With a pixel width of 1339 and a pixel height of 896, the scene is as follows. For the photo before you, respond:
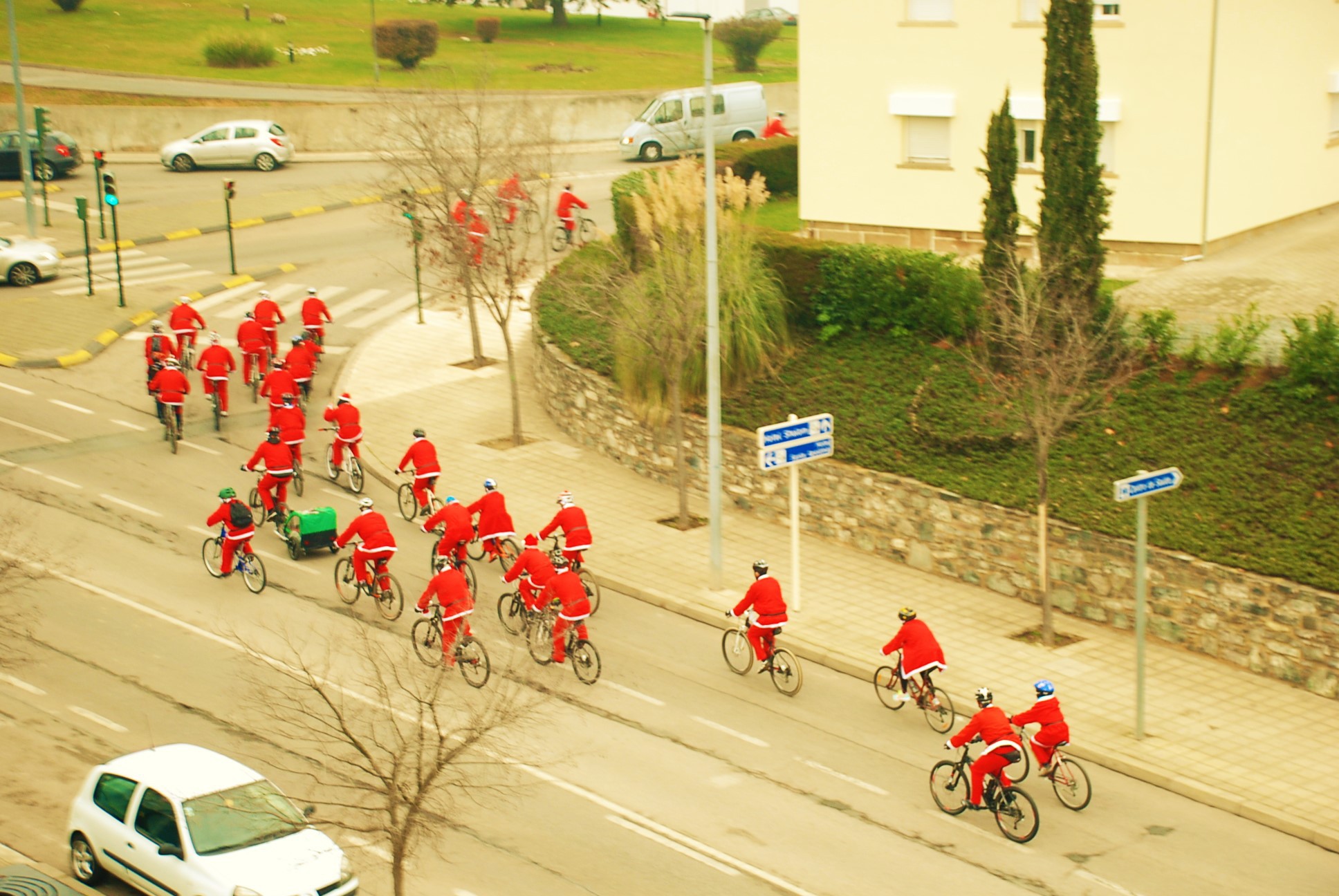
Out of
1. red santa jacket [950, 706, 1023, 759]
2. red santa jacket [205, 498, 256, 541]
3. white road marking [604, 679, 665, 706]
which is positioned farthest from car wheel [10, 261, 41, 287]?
red santa jacket [950, 706, 1023, 759]

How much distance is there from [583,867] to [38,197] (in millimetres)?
33060

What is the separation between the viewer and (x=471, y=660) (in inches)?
610

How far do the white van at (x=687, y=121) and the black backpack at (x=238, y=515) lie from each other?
26439 millimetres

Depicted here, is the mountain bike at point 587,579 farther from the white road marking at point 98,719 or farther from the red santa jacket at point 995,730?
the red santa jacket at point 995,730

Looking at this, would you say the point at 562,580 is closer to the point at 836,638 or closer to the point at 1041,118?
the point at 836,638

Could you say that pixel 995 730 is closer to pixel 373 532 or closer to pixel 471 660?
pixel 471 660

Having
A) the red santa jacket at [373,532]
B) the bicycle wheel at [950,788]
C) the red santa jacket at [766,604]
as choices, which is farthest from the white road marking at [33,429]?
the bicycle wheel at [950,788]

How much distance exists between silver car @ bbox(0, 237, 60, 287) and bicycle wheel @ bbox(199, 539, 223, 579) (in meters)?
16.4

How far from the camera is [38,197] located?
127 ft

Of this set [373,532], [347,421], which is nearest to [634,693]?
[373,532]

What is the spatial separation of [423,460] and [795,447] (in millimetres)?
5495

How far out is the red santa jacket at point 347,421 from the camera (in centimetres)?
2097

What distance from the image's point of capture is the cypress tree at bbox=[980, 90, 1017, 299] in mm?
20234

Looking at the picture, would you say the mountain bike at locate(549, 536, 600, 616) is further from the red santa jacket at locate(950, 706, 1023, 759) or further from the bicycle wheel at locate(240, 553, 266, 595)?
the red santa jacket at locate(950, 706, 1023, 759)
